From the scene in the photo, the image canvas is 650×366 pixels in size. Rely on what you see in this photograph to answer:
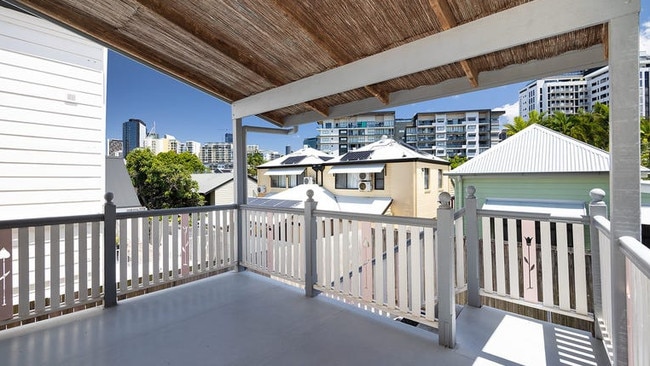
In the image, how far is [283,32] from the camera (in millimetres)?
2625

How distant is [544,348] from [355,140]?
18.7 meters

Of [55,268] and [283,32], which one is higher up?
[283,32]

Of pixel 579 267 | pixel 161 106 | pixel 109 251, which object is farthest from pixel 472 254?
pixel 161 106

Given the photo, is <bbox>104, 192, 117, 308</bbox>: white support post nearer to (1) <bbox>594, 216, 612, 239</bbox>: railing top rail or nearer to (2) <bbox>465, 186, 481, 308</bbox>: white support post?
(2) <bbox>465, 186, 481, 308</bbox>: white support post

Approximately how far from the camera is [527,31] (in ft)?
6.31

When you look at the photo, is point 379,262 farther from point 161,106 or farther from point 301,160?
point 161,106

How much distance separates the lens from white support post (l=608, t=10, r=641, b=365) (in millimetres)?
1588

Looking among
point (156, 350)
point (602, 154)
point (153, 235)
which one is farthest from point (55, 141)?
point (602, 154)

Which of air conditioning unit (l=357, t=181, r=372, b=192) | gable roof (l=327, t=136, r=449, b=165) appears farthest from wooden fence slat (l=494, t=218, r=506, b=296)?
air conditioning unit (l=357, t=181, r=372, b=192)

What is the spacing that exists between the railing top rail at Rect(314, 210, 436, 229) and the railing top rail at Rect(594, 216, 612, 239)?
3.39ft

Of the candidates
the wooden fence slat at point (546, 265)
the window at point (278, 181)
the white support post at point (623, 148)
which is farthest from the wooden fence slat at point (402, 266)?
the window at point (278, 181)

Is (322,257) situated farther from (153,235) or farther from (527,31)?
(527,31)

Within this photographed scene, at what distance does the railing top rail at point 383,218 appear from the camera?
2.38m

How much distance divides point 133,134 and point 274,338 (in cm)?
1955
